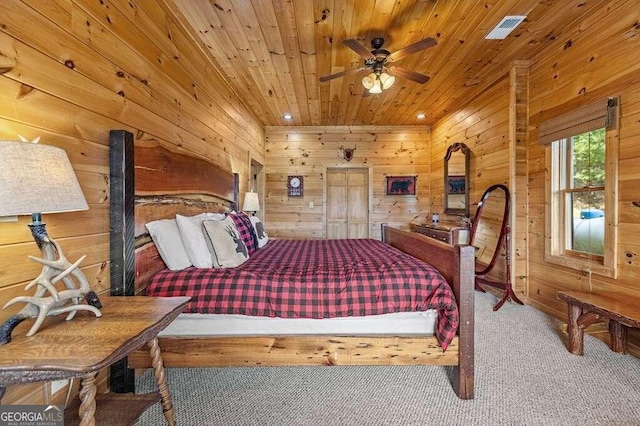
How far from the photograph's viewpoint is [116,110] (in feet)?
5.87

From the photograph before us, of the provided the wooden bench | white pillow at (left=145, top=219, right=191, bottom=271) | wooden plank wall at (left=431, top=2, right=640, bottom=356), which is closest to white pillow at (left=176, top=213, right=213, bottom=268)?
white pillow at (left=145, top=219, right=191, bottom=271)

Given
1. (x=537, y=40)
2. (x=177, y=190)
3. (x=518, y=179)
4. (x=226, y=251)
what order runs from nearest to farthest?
1. (x=226, y=251)
2. (x=177, y=190)
3. (x=537, y=40)
4. (x=518, y=179)

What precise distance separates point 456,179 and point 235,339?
4.17 meters

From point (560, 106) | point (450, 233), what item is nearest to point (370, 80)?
point (560, 106)

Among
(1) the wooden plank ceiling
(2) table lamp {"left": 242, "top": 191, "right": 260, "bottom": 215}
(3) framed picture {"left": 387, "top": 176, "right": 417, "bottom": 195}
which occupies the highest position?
(1) the wooden plank ceiling

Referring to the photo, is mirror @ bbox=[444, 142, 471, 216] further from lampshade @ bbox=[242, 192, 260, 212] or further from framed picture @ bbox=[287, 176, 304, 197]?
lampshade @ bbox=[242, 192, 260, 212]

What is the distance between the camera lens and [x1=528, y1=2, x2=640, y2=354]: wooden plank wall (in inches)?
87.9

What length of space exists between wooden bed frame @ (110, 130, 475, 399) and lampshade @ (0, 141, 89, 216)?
0.71 m

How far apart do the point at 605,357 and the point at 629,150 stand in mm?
1569

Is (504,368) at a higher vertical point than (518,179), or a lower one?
lower

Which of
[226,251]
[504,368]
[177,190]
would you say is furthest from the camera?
[177,190]

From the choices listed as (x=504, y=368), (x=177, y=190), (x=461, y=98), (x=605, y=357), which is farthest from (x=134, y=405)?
(x=461, y=98)

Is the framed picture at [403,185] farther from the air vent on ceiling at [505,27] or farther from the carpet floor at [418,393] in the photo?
the carpet floor at [418,393]

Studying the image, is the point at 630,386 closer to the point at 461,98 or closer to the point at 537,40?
the point at 537,40
